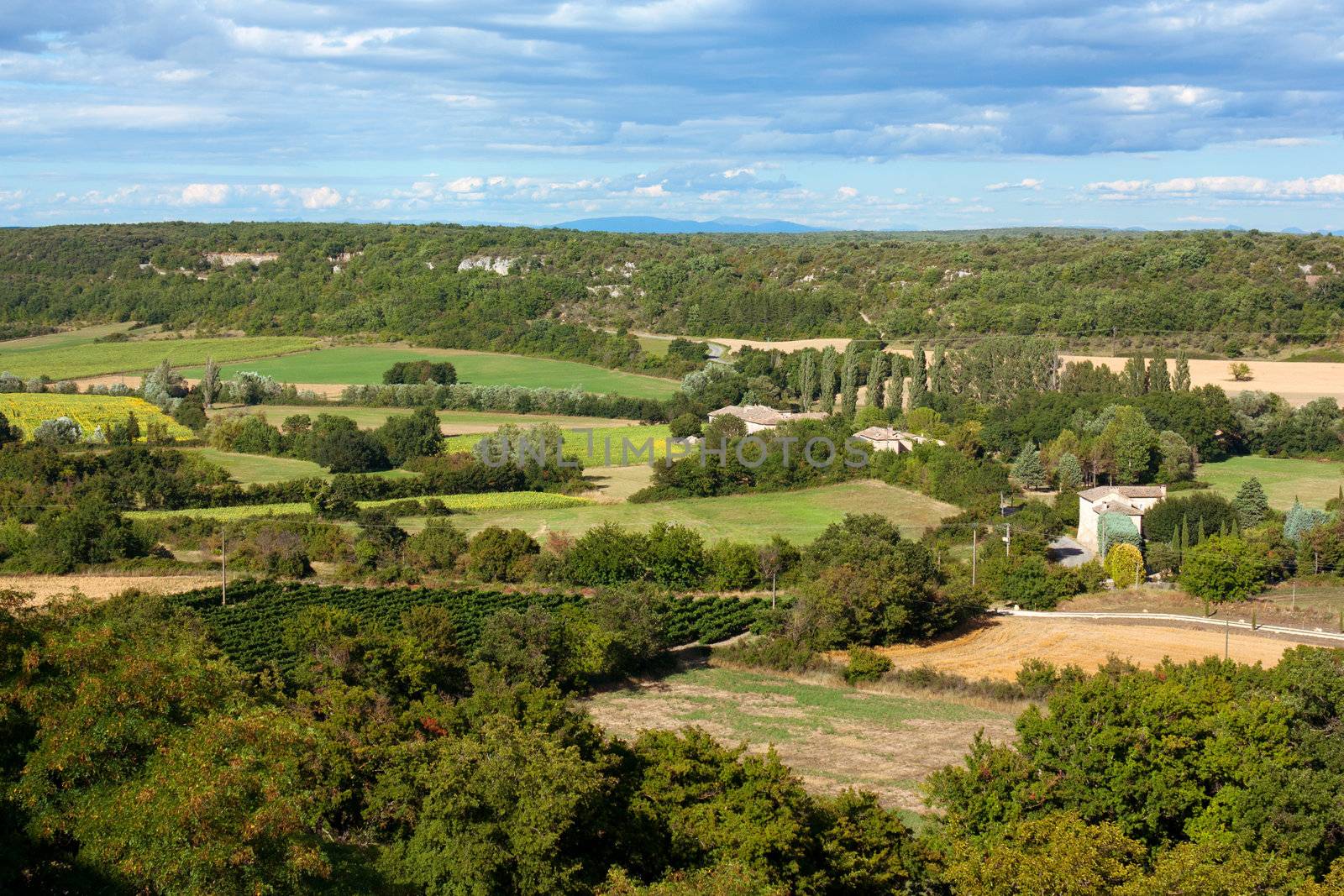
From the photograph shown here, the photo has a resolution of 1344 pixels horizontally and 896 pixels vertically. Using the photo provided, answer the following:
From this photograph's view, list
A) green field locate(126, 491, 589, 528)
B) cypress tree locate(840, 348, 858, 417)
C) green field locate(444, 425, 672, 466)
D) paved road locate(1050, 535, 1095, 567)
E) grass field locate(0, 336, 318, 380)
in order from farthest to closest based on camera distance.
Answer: grass field locate(0, 336, 318, 380) < cypress tree locate(840, 348, 858, 417) < green field locate(444, 425, 672, 466) < green field locate(126, 491, 589, 528) < paved road locate(1050, 535, 1095, 567)

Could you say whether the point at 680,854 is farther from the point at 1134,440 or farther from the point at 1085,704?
the point at 1134,440

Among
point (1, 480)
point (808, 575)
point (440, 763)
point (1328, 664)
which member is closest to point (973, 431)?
point (808, 575)

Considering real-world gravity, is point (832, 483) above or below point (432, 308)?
below

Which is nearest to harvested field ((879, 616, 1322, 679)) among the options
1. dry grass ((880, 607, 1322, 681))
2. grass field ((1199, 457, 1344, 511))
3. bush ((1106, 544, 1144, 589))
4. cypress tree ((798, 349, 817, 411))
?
dry grass ((880, 607, 1322, 681))

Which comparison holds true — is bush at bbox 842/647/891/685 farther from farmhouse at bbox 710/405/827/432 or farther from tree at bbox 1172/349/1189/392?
tree at bbox 1172/349/1189/392

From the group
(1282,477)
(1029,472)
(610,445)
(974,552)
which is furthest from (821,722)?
(1282,477)

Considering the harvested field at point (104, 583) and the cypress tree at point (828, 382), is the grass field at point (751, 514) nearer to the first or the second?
the harvested field at point (104, 583)
